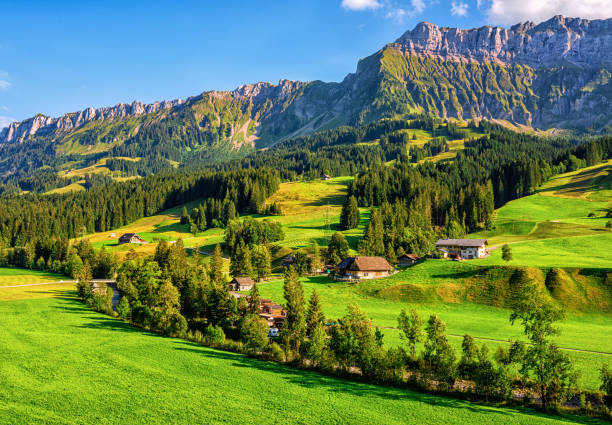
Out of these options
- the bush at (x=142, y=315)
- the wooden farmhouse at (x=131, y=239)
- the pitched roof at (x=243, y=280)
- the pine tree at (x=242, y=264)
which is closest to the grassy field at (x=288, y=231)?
the wooden farmhouse at (x=131, y=239)

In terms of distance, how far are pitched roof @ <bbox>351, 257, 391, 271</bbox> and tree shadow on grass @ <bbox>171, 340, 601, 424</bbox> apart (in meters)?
52.7

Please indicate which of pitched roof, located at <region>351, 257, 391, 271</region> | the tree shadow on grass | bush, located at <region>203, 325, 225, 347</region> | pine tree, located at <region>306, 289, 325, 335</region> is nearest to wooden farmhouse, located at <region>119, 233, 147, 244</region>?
pitched roof, located at <region>351, 257, 391, 271</region>

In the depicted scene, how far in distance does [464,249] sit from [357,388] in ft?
243

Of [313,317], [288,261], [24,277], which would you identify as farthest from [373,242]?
[24,277]

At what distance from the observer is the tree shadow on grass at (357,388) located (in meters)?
33.5

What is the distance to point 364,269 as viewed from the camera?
312 ft

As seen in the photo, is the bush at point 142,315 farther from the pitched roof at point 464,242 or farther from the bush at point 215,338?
the pitched roof at point 464,242

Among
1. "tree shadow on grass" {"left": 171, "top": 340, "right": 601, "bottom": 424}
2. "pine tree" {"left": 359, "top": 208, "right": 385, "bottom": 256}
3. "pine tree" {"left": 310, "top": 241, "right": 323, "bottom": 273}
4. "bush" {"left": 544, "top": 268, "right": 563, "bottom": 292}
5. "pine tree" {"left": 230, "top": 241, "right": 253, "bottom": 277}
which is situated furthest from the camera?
"pine tree" {"left": 359, "top": 208, "right": 385, "bottom": 256}

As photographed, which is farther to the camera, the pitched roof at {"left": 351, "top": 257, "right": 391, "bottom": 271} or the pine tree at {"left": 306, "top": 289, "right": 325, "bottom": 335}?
the pitched roof at {"left": 351, "top": 257, "right": 391, "bottom": 271}

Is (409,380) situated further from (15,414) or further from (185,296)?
(185,296)

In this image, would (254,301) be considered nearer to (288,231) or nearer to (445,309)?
(445,309)

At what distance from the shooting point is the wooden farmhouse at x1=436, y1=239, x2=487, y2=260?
9825 centimetres

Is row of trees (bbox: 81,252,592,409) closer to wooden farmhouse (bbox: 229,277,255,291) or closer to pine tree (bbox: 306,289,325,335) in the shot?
pine tree (bbox: 306,289,325,335)

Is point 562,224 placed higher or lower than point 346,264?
higher
